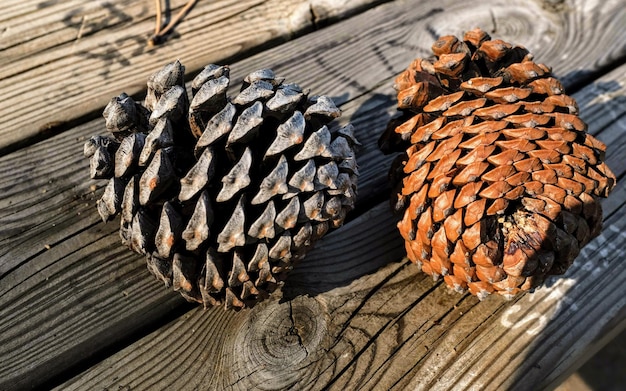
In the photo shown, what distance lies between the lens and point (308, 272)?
3.76 feet

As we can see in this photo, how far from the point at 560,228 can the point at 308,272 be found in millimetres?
498

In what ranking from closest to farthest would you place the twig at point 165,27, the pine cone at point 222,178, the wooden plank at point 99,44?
the pine cone at point 222,178, the wooden plank at point 99,44, the twig at point 165,27

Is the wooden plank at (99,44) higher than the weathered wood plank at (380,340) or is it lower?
higher

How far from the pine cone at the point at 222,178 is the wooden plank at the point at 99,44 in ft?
1.51

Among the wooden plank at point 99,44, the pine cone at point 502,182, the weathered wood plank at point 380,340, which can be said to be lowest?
the weathered wood plank at point 380,340

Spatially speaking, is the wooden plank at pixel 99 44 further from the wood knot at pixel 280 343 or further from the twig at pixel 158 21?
the wood knot at pixel 280 343

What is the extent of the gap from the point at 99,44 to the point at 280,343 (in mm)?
898

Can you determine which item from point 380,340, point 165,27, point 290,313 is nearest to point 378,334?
point 380,340

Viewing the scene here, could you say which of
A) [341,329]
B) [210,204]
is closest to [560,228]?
[341,329]

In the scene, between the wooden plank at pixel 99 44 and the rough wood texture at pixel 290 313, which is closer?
the rough wood texture at pixel 290 313

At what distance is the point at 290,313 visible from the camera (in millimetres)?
1107

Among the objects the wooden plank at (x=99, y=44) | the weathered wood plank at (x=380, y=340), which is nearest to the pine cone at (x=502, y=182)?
the weathered wood plank at (x=380, y=340)

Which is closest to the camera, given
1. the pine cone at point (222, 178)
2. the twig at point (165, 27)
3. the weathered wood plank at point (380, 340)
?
the pine cone at point (222, 178)

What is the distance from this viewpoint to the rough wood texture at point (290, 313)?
3.45ft
